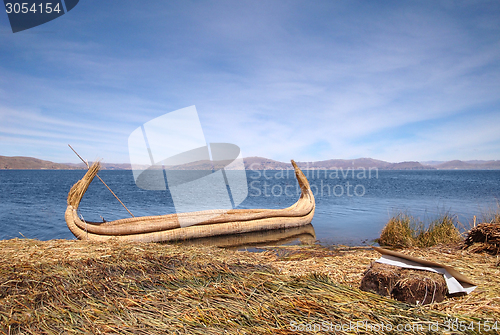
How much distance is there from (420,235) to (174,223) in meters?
7.88

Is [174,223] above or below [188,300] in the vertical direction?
below

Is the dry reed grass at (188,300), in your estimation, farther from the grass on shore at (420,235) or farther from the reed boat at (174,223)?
the reed boat at (174,223)

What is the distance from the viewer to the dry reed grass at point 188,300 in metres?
2.54

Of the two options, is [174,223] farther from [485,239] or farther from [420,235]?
[485,239]

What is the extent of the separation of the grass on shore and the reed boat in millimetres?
4355

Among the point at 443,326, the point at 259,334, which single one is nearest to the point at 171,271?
the point at 259,334

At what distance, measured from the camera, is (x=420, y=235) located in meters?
8.50

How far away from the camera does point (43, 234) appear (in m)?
12.9

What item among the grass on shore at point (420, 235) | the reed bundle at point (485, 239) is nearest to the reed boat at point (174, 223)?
the grass on shore at point (420, 235)

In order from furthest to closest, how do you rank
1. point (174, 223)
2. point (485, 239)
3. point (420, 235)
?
point (174, 223)
point (420, 235)
point (485, 239)

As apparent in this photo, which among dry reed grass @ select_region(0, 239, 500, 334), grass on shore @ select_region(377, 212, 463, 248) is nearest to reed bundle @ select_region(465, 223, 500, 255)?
dry reed grass @ select_region(0, 239, 500, 334)

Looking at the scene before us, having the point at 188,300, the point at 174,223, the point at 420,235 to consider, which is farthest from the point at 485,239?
the point at 174,223

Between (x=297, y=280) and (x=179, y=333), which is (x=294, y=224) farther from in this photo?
(x=179, y=333)

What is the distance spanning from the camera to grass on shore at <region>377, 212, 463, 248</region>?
7.88 m
